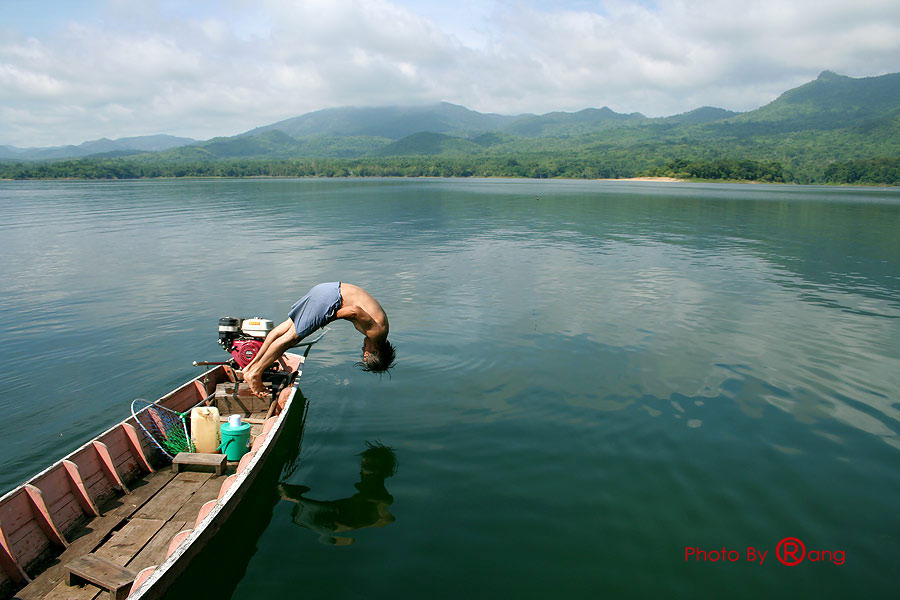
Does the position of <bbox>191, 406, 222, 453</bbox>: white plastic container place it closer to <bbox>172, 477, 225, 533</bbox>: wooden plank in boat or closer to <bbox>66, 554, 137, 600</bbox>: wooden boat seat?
<bbox>172, 477, 225, 533</bbox>: wooden plank in boat

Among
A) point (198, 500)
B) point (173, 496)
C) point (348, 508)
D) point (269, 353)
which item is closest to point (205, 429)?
point (173, 496)

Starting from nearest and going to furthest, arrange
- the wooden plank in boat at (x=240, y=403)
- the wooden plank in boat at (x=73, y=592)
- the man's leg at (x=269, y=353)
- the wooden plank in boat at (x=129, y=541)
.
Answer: the wooden plank in boat at (x=73, y=592), the wooden plank in boat at (x=129, y=541), the man's leg at (x=269, y=353), the wooden plank in boat at (x=240, y=403)

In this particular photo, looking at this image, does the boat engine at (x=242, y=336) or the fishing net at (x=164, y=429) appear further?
the boat engine at (x=242, y=336)

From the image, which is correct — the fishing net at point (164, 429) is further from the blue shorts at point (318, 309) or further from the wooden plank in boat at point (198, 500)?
the blue shorts at point (318, 309)

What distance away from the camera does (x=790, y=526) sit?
7.79 meters

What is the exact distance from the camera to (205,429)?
910cm

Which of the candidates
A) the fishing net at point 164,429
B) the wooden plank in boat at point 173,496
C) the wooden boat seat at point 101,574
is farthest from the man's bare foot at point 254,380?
the wooden boat seat at point 101,574

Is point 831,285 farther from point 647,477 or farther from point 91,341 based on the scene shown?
point 91,341

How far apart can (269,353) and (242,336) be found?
2941 mm

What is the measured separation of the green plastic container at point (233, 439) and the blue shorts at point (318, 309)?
80.9 inches

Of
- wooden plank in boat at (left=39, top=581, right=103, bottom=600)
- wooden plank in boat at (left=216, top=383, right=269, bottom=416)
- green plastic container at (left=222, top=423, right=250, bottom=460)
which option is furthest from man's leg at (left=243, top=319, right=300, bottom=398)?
wooden plank in boat at (left=39, top=581, right=103, bottom=600)

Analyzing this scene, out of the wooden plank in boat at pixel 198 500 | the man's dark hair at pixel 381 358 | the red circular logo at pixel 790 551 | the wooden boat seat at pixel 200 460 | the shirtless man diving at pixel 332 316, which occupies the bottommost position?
the red circular logo at pixel 790 551

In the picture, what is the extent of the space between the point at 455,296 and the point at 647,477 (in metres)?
12.9

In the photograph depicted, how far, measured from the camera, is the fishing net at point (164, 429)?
890 centimetres
